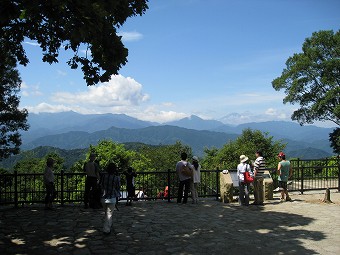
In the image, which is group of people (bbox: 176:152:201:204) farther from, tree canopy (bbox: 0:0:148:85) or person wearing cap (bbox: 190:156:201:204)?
tree canopy (bbox: 0:0:148:85)

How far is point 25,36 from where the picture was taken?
8.79 m

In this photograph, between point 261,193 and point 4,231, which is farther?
point 261,193

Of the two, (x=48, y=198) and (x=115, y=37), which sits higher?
(x=115, y=37)

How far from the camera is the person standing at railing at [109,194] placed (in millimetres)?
7992

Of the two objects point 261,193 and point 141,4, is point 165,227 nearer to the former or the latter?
point 261,193

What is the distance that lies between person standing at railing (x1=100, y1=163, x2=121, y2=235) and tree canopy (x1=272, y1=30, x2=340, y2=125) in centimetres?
3251

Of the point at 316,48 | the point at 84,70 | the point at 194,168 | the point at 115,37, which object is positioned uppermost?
the point at 316,48

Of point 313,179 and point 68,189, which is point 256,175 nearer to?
point 68,189

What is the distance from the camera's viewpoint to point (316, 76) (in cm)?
3694

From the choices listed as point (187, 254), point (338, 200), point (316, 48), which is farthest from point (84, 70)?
point (316, 48)

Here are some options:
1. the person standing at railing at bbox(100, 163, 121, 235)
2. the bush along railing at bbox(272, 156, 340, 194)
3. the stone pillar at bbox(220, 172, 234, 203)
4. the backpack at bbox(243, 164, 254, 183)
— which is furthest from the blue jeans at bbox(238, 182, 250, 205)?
the person standing at railing at bbox(100, 163, 121, 235)

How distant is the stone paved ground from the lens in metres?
7.01

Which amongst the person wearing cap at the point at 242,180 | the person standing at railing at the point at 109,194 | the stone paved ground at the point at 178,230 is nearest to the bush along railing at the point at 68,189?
the stone paved ground at the point at 178,230

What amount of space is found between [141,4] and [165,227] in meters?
6.35
